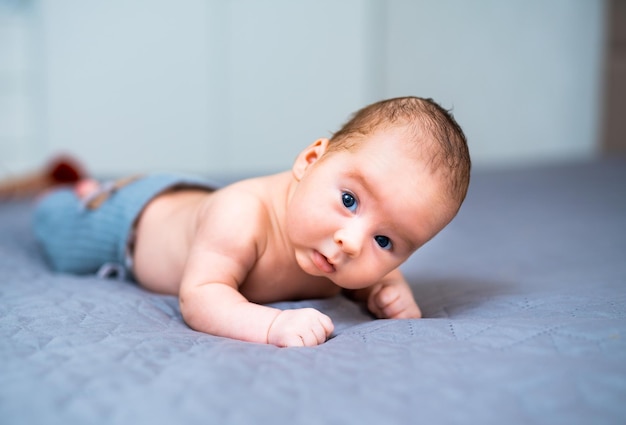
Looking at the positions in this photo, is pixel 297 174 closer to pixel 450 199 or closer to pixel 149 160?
pixel 450 199

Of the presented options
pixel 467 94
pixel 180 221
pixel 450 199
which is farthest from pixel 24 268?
pixel 467 94

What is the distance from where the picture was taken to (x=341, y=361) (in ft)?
2.23

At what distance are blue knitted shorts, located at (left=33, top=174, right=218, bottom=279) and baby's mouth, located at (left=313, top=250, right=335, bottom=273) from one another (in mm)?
519

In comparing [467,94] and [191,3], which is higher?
[191,3]

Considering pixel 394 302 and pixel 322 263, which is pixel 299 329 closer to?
pixel 322 263

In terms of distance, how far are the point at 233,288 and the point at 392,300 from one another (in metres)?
0.23

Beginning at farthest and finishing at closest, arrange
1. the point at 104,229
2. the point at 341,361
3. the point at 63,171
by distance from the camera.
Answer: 1. the point at 63,171
2. the point at 104,229
3. the point at 341,361

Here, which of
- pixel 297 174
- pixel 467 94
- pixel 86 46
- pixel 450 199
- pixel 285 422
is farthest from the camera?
pixel 467 94

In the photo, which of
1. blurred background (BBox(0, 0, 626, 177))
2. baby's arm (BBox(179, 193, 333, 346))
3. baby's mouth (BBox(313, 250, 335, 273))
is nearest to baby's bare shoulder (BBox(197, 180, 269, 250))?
baby's arm (BBox(179, 193, 333, 346))

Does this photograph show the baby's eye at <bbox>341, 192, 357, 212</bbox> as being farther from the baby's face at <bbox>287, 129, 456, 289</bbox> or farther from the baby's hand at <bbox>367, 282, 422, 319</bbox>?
the baby's hand at <bbox>367, 282, 422, 319</bbox>

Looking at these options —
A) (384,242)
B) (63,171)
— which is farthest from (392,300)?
(63,171)

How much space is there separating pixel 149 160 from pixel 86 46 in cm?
67

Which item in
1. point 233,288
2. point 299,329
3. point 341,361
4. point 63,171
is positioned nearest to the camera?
point 341,361

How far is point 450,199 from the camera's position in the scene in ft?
2.89
